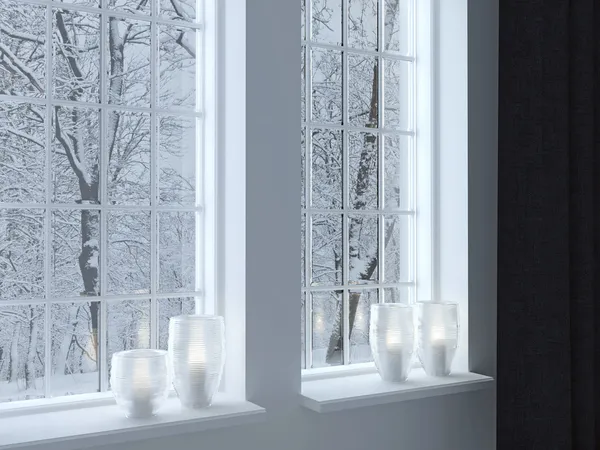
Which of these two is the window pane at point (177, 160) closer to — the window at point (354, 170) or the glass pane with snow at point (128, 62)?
the glass pane with snow at point (128, 62)

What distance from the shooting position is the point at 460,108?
2736 mm

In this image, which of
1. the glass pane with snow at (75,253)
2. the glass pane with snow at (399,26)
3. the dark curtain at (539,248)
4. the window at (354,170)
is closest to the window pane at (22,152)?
the glass pane with snow at (75,253)

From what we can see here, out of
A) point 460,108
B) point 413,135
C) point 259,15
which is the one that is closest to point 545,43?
point 460,108

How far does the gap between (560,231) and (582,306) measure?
0.33 metres

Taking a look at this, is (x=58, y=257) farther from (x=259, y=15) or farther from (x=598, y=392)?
(x=598, y=392)

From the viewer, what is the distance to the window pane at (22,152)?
2.05m

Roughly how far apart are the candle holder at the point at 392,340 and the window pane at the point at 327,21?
1.09 metres

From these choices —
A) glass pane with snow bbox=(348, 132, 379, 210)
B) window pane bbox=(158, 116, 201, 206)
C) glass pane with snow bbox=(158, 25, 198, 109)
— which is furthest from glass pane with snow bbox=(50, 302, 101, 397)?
glass pane with snow bbox=(348, 132, 379, 210)

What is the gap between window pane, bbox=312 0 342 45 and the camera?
2.62m

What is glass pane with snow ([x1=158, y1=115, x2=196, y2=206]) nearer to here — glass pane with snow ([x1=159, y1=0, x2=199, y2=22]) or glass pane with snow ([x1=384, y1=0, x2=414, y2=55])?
glass pane with snow ([x1=159, y1=0, x2=199, y2=22])

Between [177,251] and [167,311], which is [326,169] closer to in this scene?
[177,251]

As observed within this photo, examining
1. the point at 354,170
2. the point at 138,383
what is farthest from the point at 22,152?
the point at 354,170

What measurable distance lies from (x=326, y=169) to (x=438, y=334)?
2.60 feet

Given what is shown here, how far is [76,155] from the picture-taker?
84.7 inches
